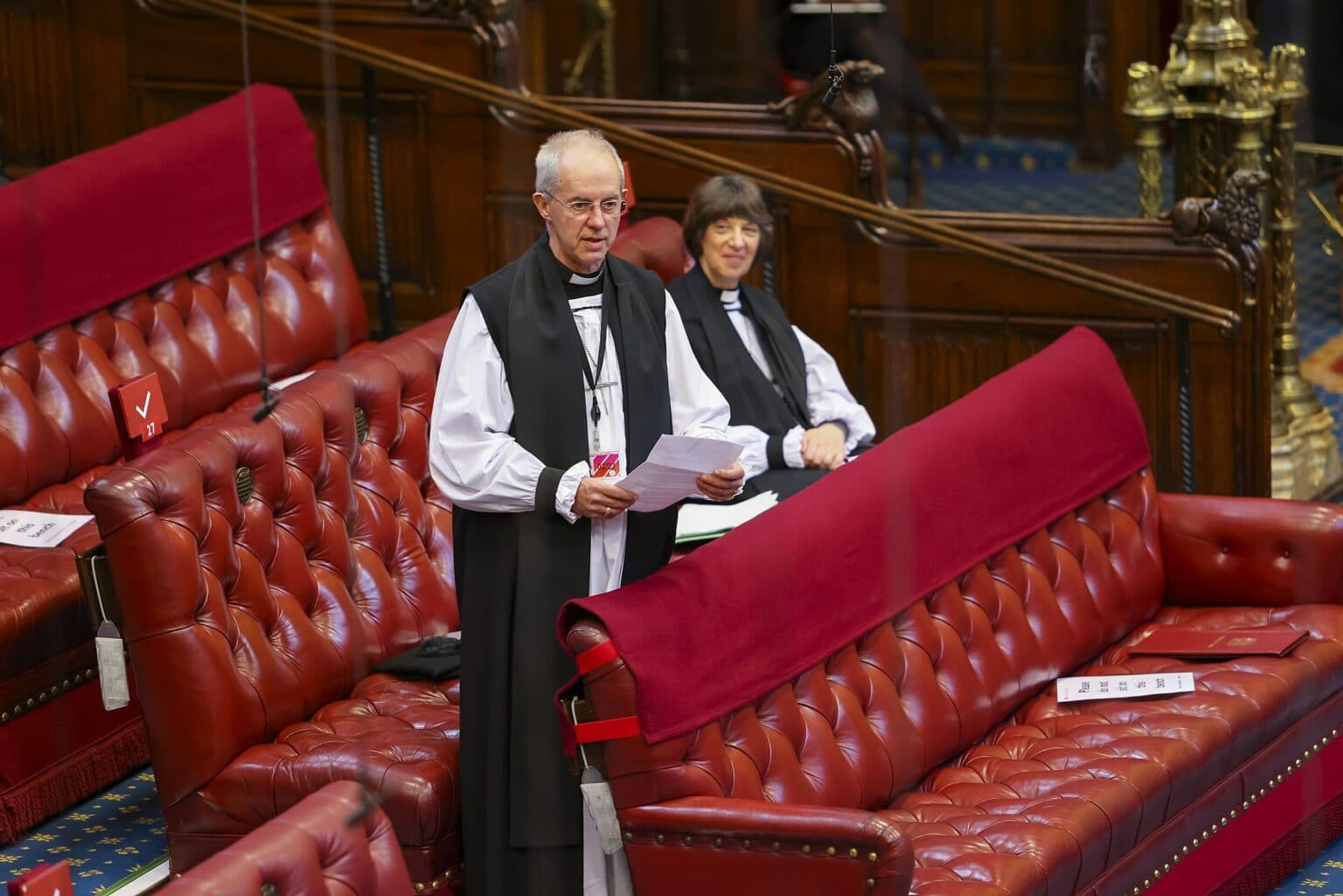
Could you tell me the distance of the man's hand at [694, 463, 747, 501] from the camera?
364cm

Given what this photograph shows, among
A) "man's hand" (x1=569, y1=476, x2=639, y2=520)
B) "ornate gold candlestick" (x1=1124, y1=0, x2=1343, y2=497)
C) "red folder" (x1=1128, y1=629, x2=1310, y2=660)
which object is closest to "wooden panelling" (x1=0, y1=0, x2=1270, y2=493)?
"ornate gold candlestick" (x1=1124, y1=0, x2=1343, y2=497)

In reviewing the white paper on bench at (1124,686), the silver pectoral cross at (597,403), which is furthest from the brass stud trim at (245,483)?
the white paper on bench at (1124,686)

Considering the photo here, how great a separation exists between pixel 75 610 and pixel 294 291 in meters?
1.54

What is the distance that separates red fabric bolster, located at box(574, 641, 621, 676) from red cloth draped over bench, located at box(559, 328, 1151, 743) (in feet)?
0.05

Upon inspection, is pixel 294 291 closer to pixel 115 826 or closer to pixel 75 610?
pixel 75 610

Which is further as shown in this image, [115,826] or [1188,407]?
[1188,407]

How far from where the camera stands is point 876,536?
168 inches

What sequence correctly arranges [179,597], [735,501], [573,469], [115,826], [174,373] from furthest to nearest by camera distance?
1. [174,373]
2. [735,501]
3. [115,826]
4. [179,597]
5. [573,469]

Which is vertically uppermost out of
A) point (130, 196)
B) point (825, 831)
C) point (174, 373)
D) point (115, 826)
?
point (130, 196)

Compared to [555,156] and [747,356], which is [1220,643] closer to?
[747,356]

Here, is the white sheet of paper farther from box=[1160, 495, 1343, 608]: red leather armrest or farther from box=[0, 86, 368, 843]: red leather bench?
box=[1160, 495, 1343, 608]: red leather armrest

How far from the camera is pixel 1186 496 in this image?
5047 mm

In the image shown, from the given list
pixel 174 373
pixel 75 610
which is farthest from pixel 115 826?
pixel 174 373

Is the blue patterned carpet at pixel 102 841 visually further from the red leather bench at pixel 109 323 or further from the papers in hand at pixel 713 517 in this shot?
the papers in hand at pixel 713 517
